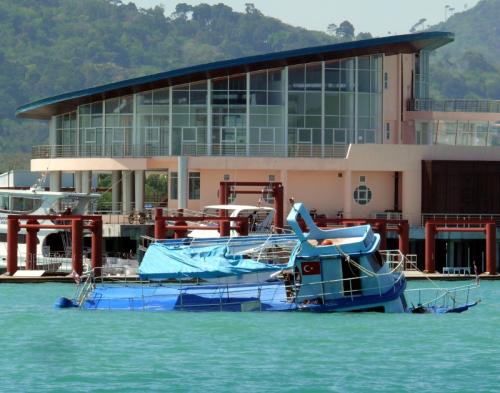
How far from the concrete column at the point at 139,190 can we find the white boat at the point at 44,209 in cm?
491

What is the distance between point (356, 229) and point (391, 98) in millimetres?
32173

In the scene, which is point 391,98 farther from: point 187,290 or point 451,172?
point 187,290

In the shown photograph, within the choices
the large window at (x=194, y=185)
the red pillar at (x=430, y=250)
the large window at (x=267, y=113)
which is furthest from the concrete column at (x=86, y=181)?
the red pillar at (x=430, y=250)

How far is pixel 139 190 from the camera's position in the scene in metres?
90.0

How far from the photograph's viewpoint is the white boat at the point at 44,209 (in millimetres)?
81500

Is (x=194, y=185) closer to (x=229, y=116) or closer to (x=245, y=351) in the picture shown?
(x=229, y=116)

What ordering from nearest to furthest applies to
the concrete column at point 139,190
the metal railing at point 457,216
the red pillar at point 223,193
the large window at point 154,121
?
the red pillar at point 223,193
the metal railing at point 457,216
the concrete column at point 139,190
the large window at point 154,121

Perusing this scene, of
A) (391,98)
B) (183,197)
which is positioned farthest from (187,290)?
(391,98)

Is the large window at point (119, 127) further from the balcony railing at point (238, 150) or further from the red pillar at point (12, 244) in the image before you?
the red pillar at point (12, 244)

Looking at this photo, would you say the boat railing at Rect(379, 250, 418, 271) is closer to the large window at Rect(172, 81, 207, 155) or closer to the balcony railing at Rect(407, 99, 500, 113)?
the balcony railing at Rect(407, 99, 500, 113)

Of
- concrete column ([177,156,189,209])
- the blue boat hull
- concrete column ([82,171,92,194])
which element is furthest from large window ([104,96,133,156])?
the blue boat hull

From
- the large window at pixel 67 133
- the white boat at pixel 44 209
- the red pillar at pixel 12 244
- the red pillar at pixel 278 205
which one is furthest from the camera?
the large window at pixel 67 133

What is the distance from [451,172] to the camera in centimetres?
8594

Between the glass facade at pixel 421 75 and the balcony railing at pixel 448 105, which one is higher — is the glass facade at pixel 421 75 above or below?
above
